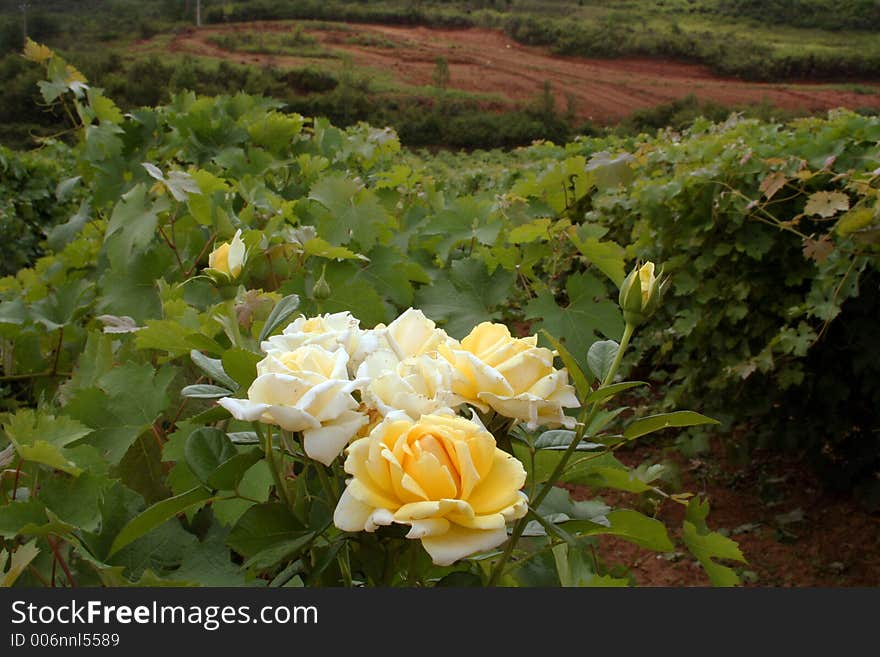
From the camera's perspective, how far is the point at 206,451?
0.58 m

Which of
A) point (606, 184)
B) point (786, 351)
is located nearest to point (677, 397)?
point (786, 351)

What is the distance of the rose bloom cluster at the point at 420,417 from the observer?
42 cm

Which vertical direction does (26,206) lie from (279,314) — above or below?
below

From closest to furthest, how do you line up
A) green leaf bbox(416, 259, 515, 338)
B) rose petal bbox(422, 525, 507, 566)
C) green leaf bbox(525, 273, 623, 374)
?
rose petal bbox(422, 525, 507, 566) < green leaf bbox(525, 273, 623, 374) < green leaf bbox(416, 259, 515, 338)

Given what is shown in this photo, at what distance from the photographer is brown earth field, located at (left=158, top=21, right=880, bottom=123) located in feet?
88.3

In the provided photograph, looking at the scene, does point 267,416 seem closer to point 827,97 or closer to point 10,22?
point 10,22

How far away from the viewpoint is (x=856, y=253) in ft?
8.30

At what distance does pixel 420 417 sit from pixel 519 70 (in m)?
32.3

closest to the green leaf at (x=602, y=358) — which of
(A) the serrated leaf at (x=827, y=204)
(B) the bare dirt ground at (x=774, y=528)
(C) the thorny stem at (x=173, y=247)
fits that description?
(C) the thorny stem at (x=173, y=247)

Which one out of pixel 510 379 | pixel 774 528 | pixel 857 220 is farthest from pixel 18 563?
pixel 774 528

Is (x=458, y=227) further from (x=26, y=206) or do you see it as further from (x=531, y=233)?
(x=26, y=206)

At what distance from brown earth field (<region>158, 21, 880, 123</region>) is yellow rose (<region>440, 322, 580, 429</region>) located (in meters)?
28.7

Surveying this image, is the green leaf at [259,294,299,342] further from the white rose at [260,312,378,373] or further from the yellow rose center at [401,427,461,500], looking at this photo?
the yellow rose center at [401,427,461,500]

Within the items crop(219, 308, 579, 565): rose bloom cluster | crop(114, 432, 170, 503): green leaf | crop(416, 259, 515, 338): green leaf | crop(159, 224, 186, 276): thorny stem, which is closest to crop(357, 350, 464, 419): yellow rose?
crop(219, 308, 579, 565): rose bloom cluster
